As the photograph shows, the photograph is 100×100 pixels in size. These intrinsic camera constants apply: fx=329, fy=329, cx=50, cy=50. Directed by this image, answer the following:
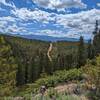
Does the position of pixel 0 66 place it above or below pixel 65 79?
above

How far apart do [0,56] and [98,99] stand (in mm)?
7473

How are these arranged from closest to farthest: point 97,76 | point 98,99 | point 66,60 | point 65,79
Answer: point 98,99 → point 97,76 → point 65,79 → point 66,60

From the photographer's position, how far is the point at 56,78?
2581 cm

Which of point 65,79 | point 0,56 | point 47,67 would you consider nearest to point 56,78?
point 65,79

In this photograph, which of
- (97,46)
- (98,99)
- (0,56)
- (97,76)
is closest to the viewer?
(98,99)

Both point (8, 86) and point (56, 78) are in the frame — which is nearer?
point (8, 86)

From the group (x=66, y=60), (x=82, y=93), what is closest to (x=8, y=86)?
(x=82, y=93)

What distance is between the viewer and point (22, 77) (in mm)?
121750

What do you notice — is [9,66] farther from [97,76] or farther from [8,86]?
[97,76]

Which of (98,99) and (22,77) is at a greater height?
(98,99)

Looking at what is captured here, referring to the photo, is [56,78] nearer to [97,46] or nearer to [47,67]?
[97,46]

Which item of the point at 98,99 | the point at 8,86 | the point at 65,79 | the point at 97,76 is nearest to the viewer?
the point at 98,99

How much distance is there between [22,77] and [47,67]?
33.3 ft

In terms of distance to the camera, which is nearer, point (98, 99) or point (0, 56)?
point (98, 99)
